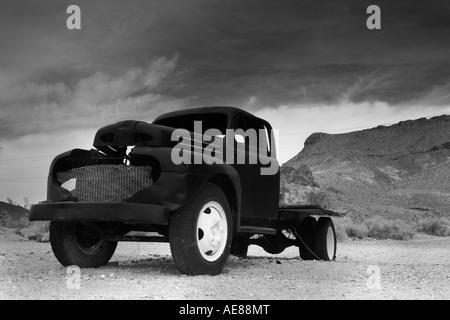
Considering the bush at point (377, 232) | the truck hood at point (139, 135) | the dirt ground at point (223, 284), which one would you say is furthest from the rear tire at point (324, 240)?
the bush at point (377, 232)

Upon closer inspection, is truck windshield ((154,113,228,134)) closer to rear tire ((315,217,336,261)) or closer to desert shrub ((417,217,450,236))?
rear tire ((315,217,336,261))

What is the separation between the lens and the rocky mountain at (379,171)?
46156mm

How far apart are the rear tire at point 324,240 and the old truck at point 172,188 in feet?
6.01

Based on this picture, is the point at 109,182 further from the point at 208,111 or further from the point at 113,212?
the point at 208,111

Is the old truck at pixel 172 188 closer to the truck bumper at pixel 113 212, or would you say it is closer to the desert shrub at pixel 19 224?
the truck bumper at pixel 113 212

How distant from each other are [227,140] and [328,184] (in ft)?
164

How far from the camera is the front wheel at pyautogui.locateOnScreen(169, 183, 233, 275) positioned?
21.2ft

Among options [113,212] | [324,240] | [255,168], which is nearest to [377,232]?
[324,240]

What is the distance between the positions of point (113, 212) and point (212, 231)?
116 centimetres

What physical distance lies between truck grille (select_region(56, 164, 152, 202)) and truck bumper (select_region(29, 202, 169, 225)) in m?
0.28

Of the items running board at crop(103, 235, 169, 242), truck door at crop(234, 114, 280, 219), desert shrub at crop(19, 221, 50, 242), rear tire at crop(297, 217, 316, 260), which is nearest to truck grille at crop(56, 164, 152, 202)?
running board at crop(103, 235, 169, 242)

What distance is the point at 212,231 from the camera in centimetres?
686

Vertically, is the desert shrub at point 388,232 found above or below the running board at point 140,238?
below
